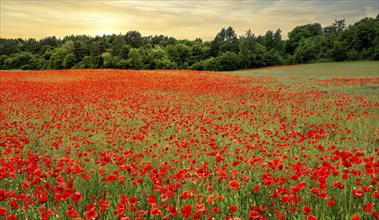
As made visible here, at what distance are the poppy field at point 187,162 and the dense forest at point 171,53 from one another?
49445 millimetres

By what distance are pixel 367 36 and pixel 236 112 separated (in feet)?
244

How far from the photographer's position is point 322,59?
7394 cm

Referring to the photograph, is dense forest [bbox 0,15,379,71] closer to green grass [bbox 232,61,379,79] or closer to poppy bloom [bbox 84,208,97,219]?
green grass [bbox 232,61,379,79]

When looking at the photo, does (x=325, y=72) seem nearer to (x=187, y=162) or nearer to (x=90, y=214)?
(x=187, y=162)

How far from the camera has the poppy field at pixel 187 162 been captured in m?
3.75

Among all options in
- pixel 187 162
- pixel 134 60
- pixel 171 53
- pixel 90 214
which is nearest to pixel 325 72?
pixel 134 60

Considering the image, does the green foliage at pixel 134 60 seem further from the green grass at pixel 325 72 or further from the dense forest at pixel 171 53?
the green grass at pixel 325 72

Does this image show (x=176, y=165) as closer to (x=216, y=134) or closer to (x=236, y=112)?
(x=216, y=134)

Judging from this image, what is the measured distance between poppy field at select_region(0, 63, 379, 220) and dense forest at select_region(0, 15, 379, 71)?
4945cm

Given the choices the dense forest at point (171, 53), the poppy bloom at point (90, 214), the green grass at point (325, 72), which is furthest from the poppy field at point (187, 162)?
the dense forest at point (171, 53)

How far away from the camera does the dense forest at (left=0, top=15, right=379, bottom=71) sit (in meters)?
64.4

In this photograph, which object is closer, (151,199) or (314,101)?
(151,199)

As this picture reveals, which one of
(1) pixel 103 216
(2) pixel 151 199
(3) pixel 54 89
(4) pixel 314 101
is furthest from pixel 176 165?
(3) pixel 54 89

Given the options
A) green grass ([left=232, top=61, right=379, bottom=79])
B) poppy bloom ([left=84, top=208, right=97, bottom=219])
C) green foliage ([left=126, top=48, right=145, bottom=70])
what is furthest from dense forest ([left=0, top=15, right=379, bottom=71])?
poppy bloom ([left=84, top=208, right=97, bottom=219])
